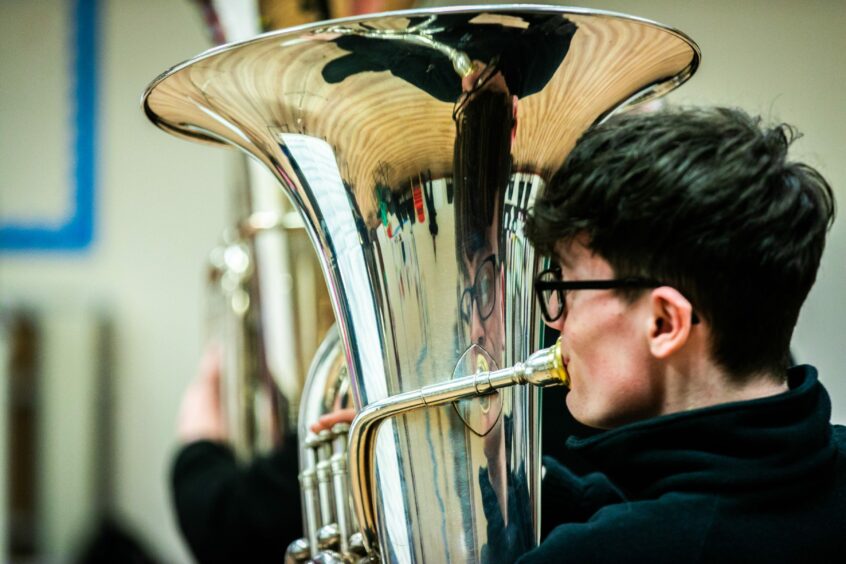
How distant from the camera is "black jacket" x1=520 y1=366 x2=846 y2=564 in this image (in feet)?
2.33

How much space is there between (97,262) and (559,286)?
6.80 feet

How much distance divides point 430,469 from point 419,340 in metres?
0.11

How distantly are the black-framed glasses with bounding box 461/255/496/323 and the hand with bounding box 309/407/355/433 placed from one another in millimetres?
247

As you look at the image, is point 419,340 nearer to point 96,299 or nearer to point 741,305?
point 741,305

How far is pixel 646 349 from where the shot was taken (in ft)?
2.58

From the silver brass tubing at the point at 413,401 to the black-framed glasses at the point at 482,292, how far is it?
5 centimetres

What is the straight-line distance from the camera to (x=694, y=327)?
786 millimetres

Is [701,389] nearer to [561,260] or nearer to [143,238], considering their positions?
[561,260]

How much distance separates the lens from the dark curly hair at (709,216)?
770 mm

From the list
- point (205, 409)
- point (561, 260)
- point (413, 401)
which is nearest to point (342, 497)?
point (413, 401)

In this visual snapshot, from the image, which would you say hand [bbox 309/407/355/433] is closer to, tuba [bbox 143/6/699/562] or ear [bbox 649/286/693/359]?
tuba [bbox 143/6/699/562]

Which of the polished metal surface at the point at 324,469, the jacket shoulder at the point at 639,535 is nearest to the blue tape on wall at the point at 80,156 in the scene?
the polished metal surface at the point at 324,469

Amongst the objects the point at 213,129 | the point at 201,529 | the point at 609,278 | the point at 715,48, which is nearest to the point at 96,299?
the point at 201,529

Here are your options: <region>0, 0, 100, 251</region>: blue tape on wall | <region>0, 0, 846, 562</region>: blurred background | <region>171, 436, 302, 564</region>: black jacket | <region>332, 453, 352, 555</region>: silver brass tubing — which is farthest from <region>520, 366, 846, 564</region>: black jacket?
Result: <region>0, 0, 100, 251</region>: blue tape on wall
